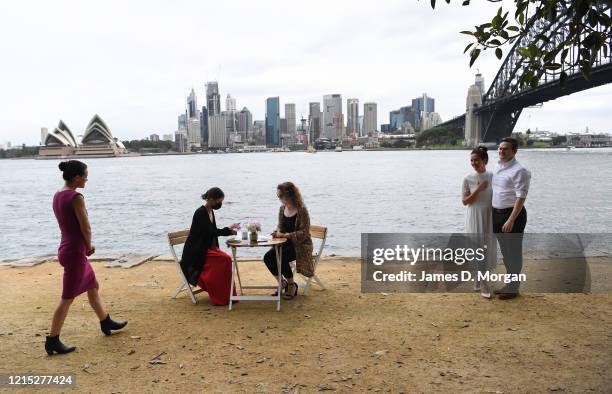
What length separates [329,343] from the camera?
13.0 feet

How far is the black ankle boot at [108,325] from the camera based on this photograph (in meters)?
4.13

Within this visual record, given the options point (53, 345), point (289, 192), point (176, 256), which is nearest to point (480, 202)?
point (289, 192)

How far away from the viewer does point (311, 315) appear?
4.67 m

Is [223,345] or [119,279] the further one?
[119,279]

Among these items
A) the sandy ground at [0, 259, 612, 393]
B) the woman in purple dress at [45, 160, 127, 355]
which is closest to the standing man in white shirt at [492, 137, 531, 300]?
the sandy ground at [0, 259, 612, 393]

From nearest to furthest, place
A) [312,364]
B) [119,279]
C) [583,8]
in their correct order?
[583,8] → [312,364] → [119,279]

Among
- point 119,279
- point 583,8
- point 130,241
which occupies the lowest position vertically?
point 130,241

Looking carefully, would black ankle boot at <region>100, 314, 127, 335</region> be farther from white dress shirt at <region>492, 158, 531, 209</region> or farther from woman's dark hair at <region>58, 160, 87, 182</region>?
white dress shirt at <region>492, 158, 531, 209</region>

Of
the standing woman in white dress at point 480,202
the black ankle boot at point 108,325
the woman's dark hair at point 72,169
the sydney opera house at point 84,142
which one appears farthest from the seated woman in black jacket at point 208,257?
the sydney opera house at point 84,142

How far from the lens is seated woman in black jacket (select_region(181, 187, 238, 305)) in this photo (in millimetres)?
4812

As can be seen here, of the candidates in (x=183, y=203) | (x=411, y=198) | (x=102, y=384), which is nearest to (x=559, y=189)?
(x=411, y=198)

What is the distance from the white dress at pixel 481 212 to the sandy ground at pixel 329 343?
0.60m

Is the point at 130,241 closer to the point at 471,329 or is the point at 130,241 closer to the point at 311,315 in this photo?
the point at 311,315

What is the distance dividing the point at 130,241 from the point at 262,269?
380 inches
